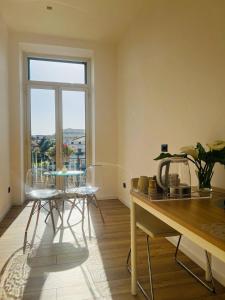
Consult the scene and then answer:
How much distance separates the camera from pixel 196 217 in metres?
1.20

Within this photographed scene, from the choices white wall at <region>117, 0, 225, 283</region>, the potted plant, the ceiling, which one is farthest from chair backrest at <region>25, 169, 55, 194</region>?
the ceiling

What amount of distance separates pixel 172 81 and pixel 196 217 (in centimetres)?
198

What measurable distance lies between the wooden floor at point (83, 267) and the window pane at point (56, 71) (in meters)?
2.97

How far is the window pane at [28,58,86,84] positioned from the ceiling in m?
0.64

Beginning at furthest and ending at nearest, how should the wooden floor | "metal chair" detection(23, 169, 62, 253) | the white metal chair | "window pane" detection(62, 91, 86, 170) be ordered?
"window pane" detection(62, 91, 86, 170) → the white metal chair → "metal chair" detection(23, 169, 62, 253) → the wooden floor

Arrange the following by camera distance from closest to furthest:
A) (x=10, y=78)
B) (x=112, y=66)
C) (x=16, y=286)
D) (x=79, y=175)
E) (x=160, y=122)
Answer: (x=16, y=286) → (x=160, y=122) → (x=79, y=175) → (x=10, y=78) → (x=112, y=66)

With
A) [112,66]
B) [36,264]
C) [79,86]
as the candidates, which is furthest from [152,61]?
[36,264]

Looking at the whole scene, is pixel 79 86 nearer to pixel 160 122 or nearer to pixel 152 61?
pixel 152 61

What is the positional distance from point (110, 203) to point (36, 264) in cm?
238

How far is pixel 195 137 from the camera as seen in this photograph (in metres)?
2.35

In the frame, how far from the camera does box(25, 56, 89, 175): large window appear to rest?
4.84 meters

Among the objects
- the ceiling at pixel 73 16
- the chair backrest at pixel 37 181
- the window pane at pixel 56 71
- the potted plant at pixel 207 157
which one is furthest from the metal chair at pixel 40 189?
the ceiling at pixel 73 16

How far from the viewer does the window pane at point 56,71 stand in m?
4.85

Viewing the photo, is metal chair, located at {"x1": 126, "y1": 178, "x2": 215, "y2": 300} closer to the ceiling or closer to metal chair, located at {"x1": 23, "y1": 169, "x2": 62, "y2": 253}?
metal chair, located at {"x1": 23, "y1": 169, "x2": 62, "y2": 253}
